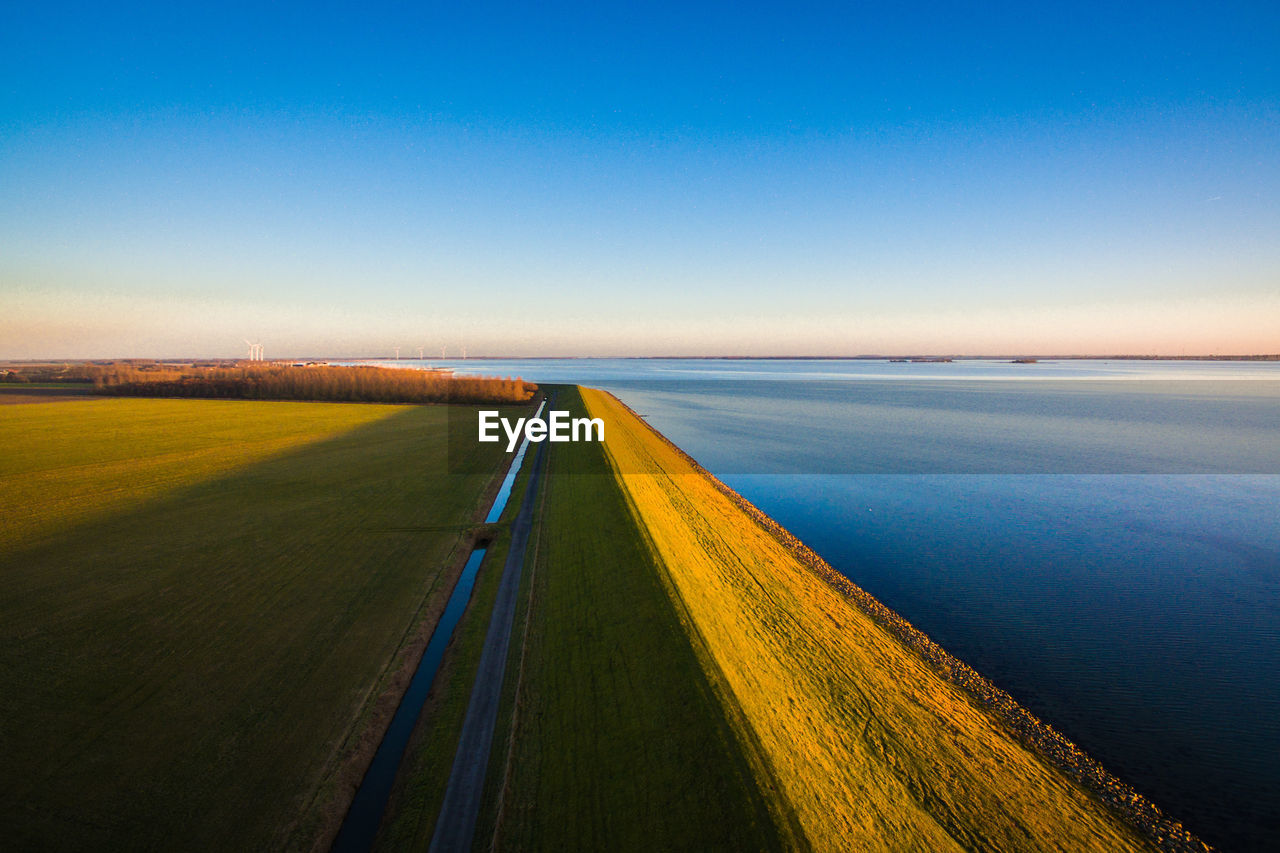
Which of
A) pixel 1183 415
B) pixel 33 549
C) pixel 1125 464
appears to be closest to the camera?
pixel 33 549

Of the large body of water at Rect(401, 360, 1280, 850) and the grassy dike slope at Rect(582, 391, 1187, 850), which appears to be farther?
the large body of water at Rect(401, 360, 1280, 850)

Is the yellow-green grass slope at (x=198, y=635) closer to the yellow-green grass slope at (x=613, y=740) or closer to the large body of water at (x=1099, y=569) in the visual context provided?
the yellow-green grass slope at (x=613, y=740)

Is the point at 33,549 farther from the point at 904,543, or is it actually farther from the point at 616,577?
the point at 904,543

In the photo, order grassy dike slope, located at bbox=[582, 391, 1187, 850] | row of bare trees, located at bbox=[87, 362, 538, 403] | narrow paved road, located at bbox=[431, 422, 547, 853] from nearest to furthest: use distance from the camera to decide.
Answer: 1. grassy dike slope, located at bbox=[582, 391, 1187, 850]
2. narrow paved road, located at bbox=[431, 422, 547, 853]
3. row of bare trees, located at bbox=[87, 362, 538, 403]

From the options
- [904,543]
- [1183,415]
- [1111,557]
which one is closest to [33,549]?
[904,543]
